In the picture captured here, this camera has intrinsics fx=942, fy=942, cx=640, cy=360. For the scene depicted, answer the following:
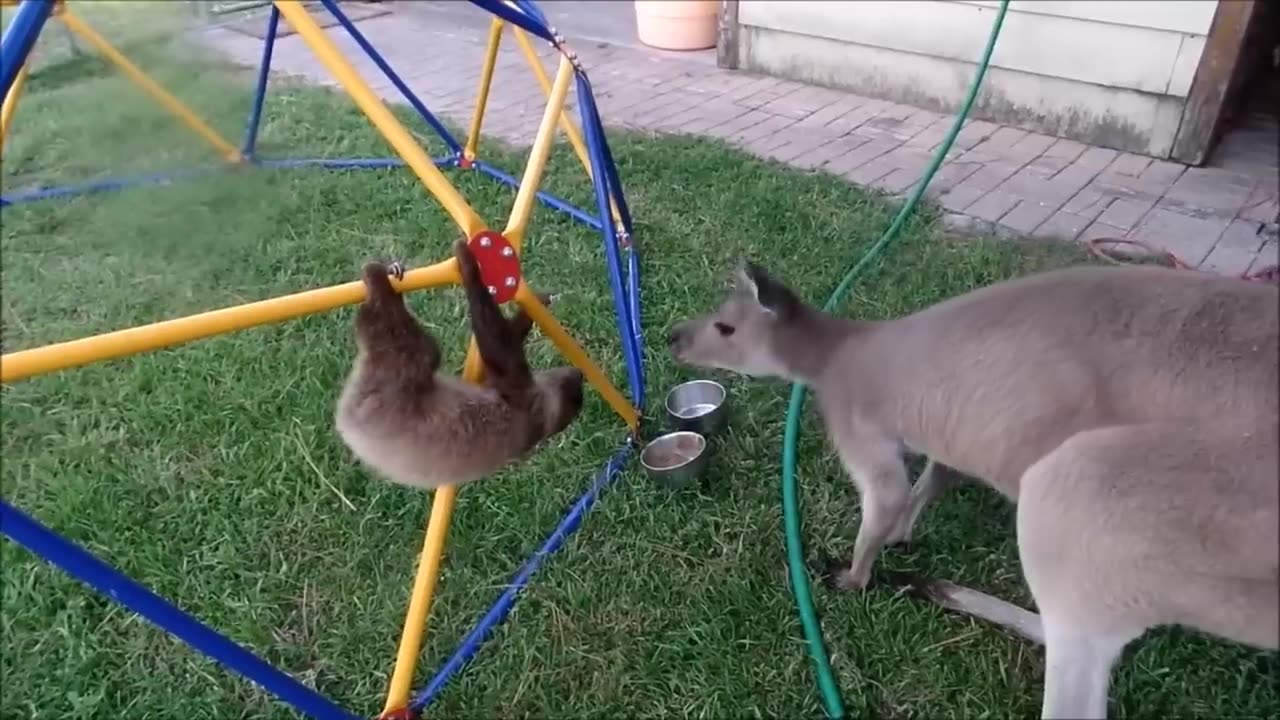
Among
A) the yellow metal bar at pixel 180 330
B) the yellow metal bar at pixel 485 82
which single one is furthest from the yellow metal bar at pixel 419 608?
the yellow metal bar at pixel 485 82

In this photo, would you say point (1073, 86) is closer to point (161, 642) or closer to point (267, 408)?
point (267, 408)

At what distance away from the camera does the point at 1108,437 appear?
6.44 feet

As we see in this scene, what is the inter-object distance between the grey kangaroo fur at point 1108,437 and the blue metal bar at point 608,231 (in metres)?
1.08

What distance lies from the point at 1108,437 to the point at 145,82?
201 centimetres

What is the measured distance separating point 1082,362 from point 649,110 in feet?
16.6

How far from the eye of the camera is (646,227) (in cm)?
484

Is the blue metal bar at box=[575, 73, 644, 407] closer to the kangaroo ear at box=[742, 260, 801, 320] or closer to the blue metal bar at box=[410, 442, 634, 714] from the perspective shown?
the blue metal bar at box=[410, 442, 634, 714]

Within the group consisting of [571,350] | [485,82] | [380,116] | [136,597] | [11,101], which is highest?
[11,101]

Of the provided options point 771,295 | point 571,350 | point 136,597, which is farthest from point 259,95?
point 136,597

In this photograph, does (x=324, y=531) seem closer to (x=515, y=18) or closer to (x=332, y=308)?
(x=332, y=308)

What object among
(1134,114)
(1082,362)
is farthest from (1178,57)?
(1082,362)

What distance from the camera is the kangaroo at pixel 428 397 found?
2.21 m

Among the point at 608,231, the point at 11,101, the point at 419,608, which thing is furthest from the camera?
the point at 608,231

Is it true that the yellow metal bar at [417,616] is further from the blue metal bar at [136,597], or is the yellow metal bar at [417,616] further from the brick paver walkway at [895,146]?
the brick paver walkway at [895,146]
